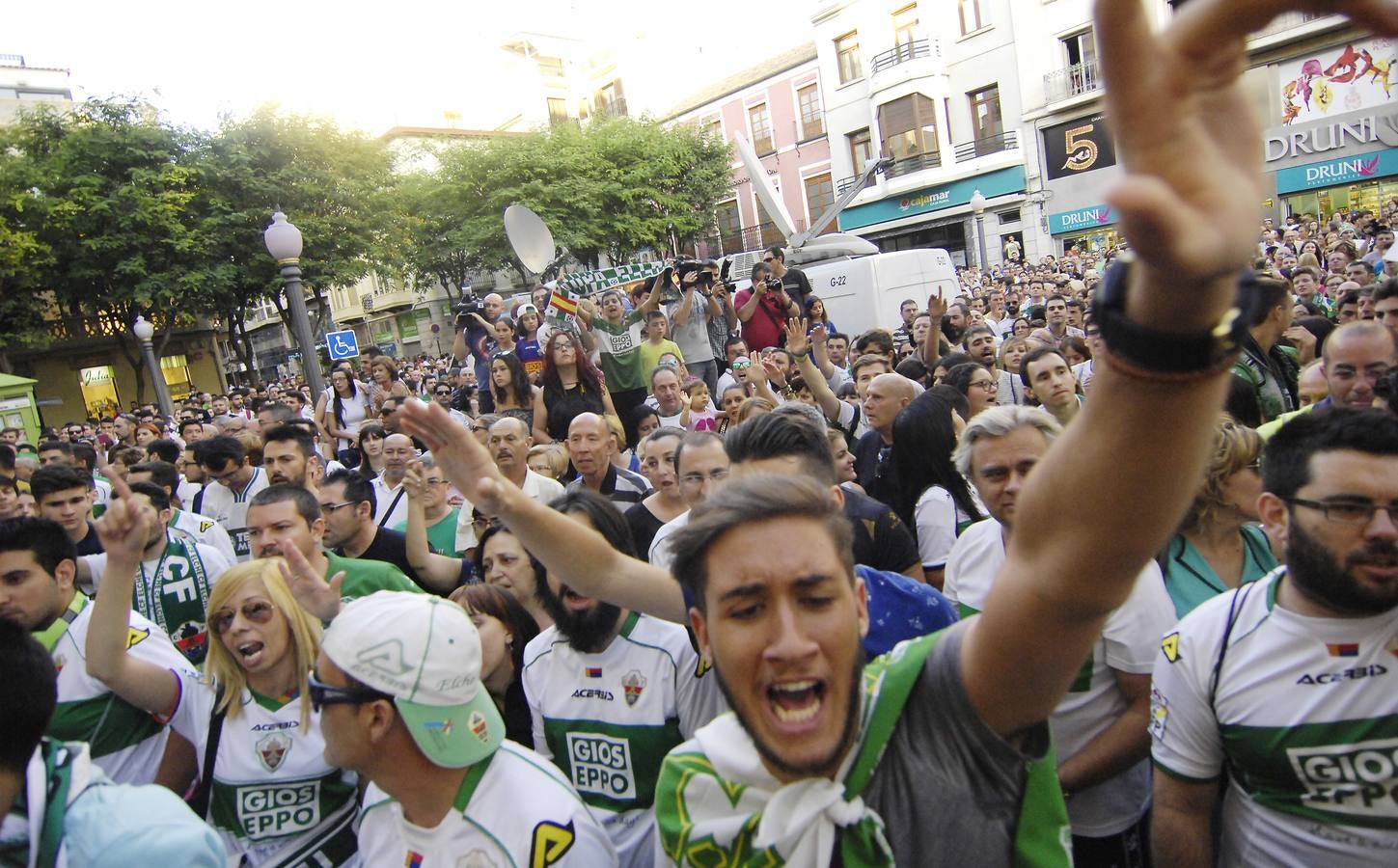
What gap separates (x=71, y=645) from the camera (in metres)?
2.82

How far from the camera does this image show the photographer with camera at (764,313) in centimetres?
961

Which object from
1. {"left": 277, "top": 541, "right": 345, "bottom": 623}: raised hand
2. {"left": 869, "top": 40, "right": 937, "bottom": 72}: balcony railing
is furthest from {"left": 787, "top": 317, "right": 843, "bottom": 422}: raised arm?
{"left": 869, "top": 40, "right": 937, "bottom": 72}: balcony railing

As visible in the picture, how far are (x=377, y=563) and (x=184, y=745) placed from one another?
1.01 metres

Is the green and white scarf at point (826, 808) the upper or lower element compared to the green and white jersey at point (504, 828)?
upper

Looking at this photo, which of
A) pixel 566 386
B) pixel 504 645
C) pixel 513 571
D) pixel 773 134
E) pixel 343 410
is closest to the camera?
pixel 504 645

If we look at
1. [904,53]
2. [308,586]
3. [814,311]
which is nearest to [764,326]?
[814,311]

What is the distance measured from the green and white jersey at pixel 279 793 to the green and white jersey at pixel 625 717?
0.67 metres

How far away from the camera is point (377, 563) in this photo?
3611 mm

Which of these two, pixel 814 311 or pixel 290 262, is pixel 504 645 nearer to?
pixel 814 311

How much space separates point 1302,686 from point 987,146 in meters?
Result: 32.0

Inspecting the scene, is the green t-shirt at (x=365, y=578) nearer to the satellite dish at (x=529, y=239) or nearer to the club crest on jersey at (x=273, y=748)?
the club crest on jersey at (x=273, y=748)

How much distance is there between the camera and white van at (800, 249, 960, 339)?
14016mm

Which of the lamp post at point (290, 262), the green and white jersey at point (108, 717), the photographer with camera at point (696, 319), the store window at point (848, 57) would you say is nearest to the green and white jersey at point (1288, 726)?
the green and white jersey at point (108, 717)

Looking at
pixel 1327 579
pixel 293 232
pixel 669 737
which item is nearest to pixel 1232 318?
pixel 1327 579
